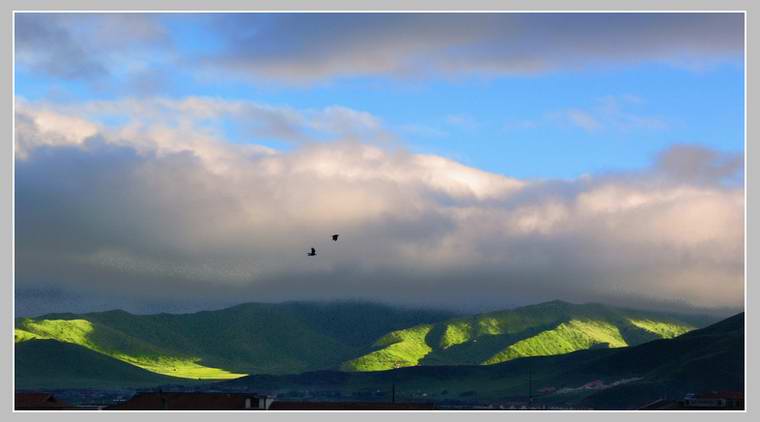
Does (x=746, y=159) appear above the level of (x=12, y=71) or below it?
below

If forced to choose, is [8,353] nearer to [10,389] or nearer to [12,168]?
[10,389]

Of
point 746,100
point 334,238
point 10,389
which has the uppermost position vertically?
point 746,100

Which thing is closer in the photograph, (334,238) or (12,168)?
(12,168)

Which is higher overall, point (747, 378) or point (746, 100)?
point (746, 100)

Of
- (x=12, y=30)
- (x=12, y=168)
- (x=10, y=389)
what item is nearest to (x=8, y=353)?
(x=10, y=389)

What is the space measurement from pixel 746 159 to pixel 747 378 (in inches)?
1164

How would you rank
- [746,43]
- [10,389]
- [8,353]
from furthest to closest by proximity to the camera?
1. [8,353]
2. [10,389]
3. [746,43]

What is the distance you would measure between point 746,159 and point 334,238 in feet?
165

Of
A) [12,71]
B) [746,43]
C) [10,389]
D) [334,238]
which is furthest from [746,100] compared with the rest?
[10,389]

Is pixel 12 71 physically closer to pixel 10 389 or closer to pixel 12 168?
pixel 12 168

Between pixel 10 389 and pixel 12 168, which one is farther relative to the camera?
pixel 10 389

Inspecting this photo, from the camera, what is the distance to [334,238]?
165000 mm

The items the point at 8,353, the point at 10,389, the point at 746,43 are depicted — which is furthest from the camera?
the point at 8,353

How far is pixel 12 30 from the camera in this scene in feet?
493
